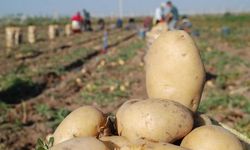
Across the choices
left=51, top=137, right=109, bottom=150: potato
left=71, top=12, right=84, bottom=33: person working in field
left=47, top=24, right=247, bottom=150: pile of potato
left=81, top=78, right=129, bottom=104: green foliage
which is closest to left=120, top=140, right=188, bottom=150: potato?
left=47, top=24, right=247, bottom=150: pile of potato

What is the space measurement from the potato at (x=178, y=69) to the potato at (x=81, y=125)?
0.55 m

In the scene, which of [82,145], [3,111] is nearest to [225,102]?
[3,111]

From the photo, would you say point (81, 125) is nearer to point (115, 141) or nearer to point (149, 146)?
point (115, 141)

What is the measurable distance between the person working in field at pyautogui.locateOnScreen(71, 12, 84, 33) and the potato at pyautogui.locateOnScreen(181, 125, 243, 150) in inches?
1049

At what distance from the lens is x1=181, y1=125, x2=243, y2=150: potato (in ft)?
8.25

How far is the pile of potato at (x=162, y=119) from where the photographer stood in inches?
99.3

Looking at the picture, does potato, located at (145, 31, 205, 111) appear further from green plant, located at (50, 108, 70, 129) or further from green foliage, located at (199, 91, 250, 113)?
green foliage, located at (199, 91, 250, 113)

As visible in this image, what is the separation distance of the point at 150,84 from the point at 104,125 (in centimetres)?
58

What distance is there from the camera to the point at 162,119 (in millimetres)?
2633

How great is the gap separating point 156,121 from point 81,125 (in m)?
0.46

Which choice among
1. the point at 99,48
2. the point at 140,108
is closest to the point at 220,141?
the point at 140,108

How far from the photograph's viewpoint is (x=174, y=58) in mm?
3141

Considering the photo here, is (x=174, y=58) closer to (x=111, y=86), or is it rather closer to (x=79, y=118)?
(x=79, y=118)

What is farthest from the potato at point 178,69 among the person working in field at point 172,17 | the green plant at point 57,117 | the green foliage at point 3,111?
the person working in field at point 172,17
